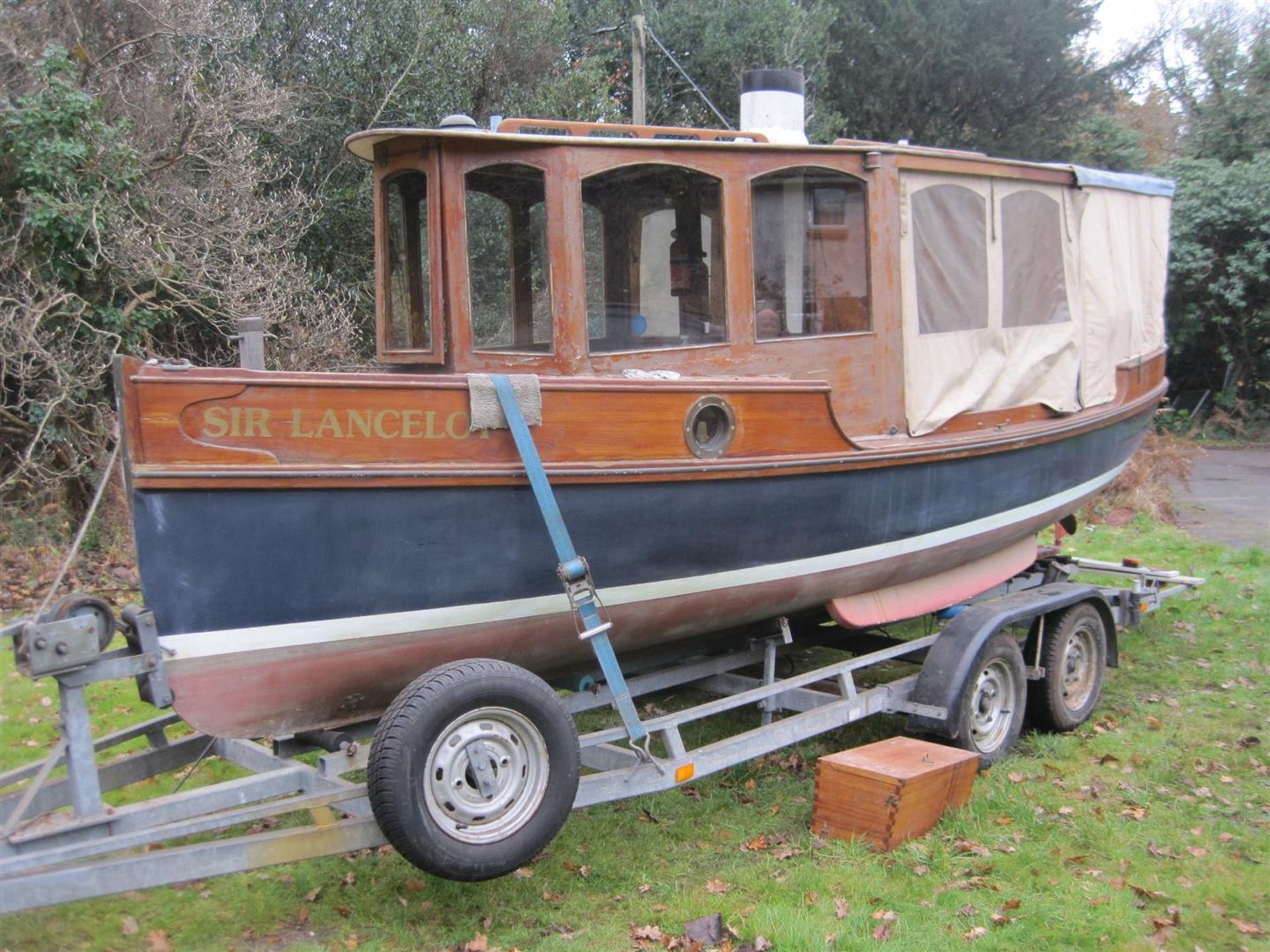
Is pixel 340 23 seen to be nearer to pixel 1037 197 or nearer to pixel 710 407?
pixel 1037 197

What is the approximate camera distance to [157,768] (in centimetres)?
440

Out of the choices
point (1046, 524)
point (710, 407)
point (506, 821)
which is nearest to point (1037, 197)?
point (1046, 524)

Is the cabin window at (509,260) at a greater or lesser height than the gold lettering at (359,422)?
greater

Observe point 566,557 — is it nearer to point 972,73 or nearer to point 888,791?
point 888,791

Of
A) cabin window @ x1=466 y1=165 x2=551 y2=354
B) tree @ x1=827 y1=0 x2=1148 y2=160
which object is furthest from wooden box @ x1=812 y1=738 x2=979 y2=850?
tree @ x1=827 y1=0 x2=1148 y2=160

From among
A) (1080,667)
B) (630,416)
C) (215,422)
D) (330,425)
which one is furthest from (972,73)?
(215,422)

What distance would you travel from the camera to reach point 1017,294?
6.34 meters

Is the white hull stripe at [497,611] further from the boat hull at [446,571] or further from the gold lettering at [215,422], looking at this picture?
the gold lettering at [215,422]

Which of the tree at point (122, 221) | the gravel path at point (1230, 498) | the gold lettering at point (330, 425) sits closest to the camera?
the gold lettering at point (330, 425)

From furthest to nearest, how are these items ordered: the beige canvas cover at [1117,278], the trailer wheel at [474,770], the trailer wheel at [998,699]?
the beige canvas cover at [1117,278] < the trailer wheel at [998,699] < the trailer wheel at [474,770]

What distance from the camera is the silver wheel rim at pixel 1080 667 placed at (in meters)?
6.20

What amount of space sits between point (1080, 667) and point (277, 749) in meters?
4.26

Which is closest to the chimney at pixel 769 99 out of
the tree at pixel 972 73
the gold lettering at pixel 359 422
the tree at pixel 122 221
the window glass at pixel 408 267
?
the window glass at pixel 408 267

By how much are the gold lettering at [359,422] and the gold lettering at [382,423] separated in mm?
23
